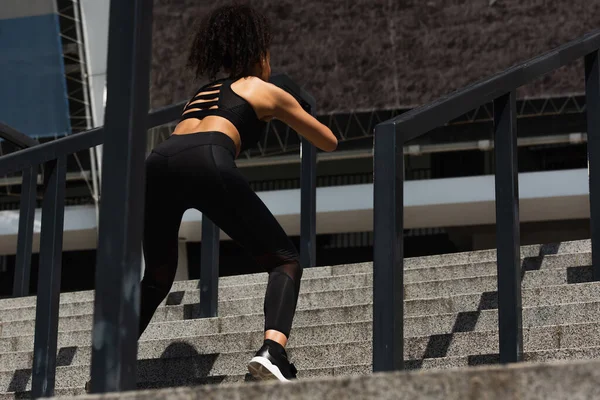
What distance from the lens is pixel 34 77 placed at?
17500 mm

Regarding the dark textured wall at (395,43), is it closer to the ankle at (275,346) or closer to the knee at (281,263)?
the knee at (281,263)

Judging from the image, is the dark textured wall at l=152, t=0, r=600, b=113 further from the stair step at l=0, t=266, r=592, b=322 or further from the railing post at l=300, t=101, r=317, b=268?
the stair step at l=0, t=266, r=592, b=322

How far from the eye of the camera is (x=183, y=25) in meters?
17.7

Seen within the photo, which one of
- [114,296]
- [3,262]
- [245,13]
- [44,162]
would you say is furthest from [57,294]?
[3,262]

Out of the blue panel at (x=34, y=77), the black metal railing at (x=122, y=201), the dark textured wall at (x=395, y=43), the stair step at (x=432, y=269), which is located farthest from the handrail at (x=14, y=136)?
the blue panel at (x=34, y=77)

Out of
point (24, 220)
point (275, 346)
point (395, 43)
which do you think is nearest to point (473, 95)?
point (275, 346)

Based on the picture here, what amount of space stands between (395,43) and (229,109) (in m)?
14.0

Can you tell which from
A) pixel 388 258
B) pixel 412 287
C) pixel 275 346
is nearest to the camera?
pixel 388 258

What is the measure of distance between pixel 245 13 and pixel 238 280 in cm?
189

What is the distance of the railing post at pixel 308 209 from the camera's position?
5156 mm

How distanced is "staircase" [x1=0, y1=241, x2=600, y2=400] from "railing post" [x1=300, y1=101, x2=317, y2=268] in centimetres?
33

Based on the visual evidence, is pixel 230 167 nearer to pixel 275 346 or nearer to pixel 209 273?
pixel 275 346

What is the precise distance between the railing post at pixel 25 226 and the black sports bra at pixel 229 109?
1.96 meters

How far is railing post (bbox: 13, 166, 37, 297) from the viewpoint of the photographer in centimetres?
512
